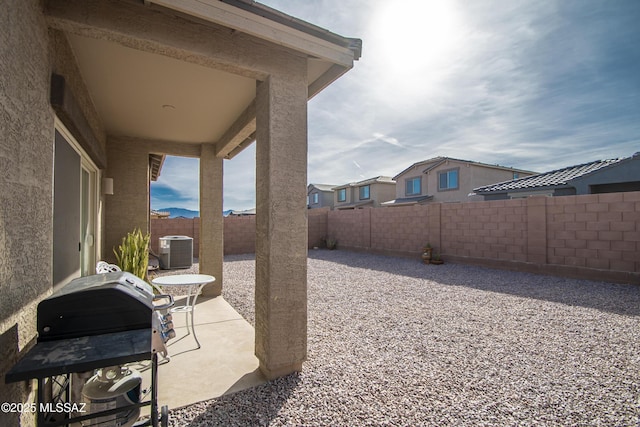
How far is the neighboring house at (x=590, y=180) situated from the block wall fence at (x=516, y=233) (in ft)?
16.6

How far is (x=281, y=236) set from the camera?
272cm

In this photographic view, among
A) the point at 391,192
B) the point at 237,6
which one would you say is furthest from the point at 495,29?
the point at 391,192

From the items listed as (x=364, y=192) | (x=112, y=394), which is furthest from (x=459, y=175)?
(x=112, y=394)

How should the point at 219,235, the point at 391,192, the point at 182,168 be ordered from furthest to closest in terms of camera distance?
the point at 391,192 < the point at 182,168 < the point at 219,235

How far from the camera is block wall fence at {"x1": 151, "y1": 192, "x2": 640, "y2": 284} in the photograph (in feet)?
21.6

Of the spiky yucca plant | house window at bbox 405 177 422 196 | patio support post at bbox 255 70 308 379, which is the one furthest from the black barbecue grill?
house window at bbox 405 177 422 196

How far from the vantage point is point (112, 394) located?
1689 mm

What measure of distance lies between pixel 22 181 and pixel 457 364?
375cm

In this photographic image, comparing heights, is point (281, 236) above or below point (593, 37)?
below

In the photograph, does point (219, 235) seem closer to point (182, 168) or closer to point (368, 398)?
point (368, 398)

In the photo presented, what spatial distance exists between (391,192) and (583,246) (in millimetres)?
18780

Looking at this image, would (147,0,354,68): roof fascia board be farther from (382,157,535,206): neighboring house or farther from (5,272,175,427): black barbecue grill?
(382,157,535,206): neighboring house

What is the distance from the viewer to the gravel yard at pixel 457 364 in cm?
220

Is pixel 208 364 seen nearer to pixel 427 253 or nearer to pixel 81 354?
pixel 81 354
